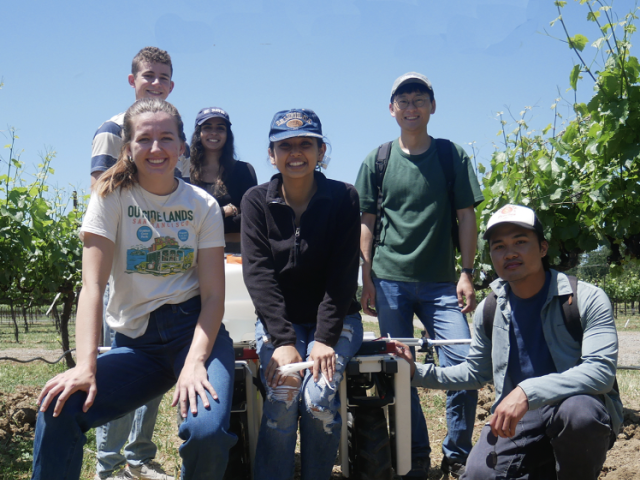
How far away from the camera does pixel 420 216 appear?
11.8ft

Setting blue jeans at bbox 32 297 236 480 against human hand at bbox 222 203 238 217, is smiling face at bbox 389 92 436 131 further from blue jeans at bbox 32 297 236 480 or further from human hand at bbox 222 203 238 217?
blue jeans at bbox 32 297 236 480

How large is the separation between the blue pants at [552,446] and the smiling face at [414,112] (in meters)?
1.97

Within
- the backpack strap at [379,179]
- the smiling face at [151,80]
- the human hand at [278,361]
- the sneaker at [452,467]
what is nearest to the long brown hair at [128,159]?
the smiling face at [151,80]

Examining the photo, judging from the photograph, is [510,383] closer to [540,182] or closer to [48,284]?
[540,182]

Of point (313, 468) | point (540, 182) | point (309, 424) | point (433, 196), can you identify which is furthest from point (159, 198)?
point (540, 182)

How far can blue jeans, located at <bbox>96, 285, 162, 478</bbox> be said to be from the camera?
318 centimetres

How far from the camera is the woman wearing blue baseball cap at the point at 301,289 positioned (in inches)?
101

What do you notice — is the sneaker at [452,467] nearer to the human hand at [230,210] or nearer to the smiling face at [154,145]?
the human hand at [230,210]

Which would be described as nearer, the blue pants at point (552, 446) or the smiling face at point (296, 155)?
the blue pants at point (552, 446)

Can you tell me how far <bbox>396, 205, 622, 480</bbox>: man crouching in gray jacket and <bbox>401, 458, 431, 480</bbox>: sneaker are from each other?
27.5 inches

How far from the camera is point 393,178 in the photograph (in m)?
3.68

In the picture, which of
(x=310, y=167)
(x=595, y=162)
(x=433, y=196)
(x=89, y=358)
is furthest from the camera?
(x=595, y=162)

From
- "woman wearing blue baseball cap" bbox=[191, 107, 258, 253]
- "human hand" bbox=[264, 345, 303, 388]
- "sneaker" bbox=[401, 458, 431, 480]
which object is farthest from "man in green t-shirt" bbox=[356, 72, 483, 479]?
"human hand" bbox=[264, 345, 303, 388]

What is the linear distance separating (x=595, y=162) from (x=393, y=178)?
73.7 inches
